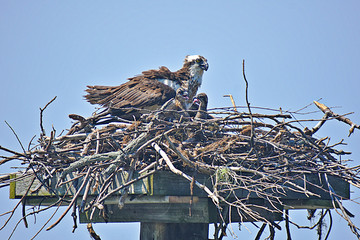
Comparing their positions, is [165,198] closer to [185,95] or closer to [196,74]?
[185,95]

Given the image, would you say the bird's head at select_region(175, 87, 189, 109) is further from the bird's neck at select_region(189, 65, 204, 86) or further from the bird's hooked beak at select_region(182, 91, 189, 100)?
the bird's neck at select_region(189, 65, 204, 86)

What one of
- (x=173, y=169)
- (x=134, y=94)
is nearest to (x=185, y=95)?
(x=134, y=94)

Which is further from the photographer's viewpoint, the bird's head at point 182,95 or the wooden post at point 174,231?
the bird's head at point 182,95

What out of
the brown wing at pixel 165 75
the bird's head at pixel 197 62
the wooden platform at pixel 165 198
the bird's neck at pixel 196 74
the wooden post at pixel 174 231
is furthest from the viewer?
the bird's head at pixel 197 62

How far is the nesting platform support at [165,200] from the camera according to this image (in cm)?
403

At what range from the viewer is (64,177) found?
13.4ft

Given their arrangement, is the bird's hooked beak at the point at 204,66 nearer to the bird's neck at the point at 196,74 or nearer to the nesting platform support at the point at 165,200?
the bird's neck at the point at 196,74

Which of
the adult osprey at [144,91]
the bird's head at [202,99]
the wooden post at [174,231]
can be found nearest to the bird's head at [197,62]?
the adult osprey at [144,91]

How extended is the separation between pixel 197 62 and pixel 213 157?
337cm

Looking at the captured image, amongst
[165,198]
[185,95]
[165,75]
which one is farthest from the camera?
[165,75]

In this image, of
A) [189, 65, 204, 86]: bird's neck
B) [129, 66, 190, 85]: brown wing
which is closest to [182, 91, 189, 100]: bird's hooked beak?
[129, 66, 190, 85]: brown wing

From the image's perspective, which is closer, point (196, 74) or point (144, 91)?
point (144, 91)

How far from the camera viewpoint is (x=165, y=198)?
4.05m

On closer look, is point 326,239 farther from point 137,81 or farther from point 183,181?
point 137,81
